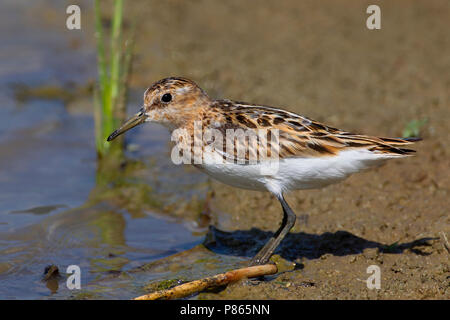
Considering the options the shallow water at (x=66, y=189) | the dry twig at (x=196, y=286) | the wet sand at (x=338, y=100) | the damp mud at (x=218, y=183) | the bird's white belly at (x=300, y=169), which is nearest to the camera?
the dry twig at (x=196, y=286)

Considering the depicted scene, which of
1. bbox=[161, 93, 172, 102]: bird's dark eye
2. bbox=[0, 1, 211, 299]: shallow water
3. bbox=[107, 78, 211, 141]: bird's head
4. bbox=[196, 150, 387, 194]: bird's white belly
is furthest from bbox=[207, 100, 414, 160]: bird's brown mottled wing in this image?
bbox=[0, 1, 211, 299]: shallow water

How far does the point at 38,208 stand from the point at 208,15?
23.5 feet

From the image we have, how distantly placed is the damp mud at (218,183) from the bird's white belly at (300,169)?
1025 millimetres

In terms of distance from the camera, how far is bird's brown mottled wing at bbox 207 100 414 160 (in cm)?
700

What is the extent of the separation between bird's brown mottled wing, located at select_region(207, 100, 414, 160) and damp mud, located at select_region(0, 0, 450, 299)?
126cm

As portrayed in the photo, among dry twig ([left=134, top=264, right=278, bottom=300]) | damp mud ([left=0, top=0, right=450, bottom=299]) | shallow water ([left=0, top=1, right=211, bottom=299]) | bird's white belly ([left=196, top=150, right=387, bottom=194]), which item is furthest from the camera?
A: shallow water ([left=0, top=1, right=211, bottom=299])

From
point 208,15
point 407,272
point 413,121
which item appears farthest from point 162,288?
point 208,15

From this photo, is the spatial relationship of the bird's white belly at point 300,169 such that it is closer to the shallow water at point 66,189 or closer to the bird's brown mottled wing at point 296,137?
the bird's brown mottled wing at point 296,137

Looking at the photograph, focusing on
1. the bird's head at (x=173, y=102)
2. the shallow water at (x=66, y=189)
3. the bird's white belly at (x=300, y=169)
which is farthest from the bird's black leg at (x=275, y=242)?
the bird's head at (x=173, y=102)

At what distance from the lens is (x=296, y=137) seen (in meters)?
7.08

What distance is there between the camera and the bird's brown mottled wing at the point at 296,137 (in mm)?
7000

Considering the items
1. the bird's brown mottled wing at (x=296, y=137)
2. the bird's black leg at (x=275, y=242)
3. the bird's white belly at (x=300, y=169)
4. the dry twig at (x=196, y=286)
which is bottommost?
the dry twig at (x=196, y=286)

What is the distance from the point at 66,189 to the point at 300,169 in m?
4.24

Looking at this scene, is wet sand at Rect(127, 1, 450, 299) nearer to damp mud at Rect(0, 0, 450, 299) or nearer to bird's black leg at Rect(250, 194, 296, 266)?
damp mud at Rect(0, 0, 450, 299)
